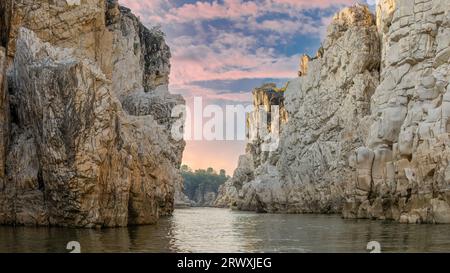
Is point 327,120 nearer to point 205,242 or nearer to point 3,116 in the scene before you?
point 3,116

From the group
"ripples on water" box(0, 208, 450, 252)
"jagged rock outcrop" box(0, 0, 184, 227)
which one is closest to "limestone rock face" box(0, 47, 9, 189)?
"jagged rock outcrop" box(0, 0, 184, 227)

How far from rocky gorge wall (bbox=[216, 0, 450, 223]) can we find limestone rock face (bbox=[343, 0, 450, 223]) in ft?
0.23

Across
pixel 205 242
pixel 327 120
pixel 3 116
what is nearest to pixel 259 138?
pixel 327 120

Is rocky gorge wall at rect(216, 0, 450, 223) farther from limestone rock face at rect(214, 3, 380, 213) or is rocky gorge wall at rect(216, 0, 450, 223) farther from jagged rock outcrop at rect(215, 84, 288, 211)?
jagged rock outcrop at rect(215, 84, 288, 211)

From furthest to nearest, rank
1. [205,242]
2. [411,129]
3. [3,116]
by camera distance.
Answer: [411,129]
[3,116]
[205,242]

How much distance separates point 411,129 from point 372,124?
7442 millimetres

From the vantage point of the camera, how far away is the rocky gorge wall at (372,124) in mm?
34094

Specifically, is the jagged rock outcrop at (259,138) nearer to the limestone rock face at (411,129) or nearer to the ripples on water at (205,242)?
the limestone rock face at (411,129)

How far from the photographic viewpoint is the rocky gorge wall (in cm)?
3409

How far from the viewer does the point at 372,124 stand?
43.6 m

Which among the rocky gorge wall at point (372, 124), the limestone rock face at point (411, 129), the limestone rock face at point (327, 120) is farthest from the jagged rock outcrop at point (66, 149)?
the limestone rock face at point (327, 120)
